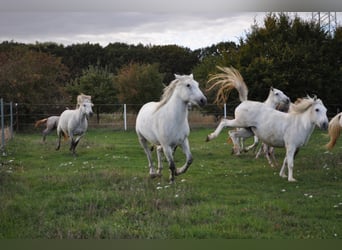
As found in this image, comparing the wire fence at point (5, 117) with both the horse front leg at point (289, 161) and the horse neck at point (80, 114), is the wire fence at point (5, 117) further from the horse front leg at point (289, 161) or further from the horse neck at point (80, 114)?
the horse front leg at point (289, 161)

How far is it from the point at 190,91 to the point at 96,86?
36.2 inches

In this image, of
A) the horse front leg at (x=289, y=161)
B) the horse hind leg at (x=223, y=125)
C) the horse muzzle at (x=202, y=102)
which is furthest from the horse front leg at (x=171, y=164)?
the horse front leg at (x=289, y=161)

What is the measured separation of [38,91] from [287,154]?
96.8 inches

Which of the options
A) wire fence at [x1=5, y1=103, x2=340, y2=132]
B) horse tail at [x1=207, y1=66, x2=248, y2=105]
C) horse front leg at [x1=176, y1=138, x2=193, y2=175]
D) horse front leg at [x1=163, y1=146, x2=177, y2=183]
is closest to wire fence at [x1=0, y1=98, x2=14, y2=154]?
wire fence at [x1=5, y1=103, x2=340, y2=132]

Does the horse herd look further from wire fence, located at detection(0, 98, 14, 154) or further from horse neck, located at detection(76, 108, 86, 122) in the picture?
wire fence, located at detection(0, 98, 14, 154)

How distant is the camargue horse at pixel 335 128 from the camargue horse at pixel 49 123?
2577 mm

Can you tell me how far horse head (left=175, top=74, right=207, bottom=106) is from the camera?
4051 mm

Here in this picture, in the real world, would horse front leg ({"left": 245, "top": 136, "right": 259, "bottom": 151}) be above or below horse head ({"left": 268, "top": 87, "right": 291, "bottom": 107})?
below

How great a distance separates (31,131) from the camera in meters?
4.32

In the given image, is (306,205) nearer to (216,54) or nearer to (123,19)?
(216,54)

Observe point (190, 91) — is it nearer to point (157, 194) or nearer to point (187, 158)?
point (187, 158)

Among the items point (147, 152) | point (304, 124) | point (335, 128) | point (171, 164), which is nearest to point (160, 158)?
point (147, 152)

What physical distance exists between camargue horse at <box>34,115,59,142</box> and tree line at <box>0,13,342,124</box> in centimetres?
15

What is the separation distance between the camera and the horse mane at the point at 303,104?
435 cm
